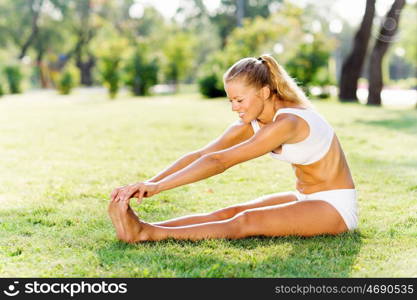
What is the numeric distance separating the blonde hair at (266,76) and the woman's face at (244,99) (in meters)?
0.03

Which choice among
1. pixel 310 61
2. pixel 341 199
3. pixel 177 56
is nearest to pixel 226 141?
pixel 341 199

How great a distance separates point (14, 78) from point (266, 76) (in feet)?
98.6

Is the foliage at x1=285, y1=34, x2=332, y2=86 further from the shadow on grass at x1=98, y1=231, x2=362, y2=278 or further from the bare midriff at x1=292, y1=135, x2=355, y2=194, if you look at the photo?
the shadow on grass at x1=98, y1=231, x2=362, y2=278

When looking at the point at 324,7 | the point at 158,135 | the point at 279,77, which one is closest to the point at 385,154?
the point at 158,135

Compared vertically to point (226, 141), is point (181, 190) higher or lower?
lower

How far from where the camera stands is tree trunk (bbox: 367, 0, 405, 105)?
18.5 metres

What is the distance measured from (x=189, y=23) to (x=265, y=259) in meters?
59.7

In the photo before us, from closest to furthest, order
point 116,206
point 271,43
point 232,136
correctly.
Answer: point 116,206 → point 232,136 → point 271,43

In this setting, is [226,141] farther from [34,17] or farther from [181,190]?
[34,17]

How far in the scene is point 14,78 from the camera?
31.9 m

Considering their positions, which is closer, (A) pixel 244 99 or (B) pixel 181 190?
(A) pixel 244 99

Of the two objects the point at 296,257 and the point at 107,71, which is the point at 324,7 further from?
the point at 296,257

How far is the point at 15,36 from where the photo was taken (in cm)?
5228

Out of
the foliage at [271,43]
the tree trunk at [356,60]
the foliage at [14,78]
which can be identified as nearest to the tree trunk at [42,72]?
the foliage at [14,78]
